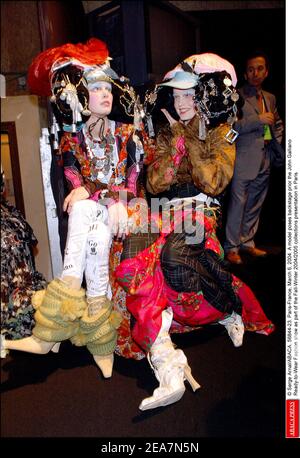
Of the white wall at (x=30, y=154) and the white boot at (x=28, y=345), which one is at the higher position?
the white wall at (x=30, y=154)

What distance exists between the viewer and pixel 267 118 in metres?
2.38

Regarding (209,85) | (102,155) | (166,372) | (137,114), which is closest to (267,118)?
(209,85)

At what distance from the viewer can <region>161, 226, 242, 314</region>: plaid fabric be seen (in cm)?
173

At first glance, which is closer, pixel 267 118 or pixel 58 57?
pixel 58 57

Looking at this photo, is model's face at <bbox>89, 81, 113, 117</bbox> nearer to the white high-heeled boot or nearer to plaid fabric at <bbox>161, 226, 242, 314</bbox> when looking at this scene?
plaid fabric at <bbox>161, 226, 242, 314</bbox>

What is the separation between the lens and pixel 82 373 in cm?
174

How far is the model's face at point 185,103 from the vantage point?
1.82 m

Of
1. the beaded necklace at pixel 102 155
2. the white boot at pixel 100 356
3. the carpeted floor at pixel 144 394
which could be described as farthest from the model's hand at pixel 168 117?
the carpeted floor at pixel 144 394

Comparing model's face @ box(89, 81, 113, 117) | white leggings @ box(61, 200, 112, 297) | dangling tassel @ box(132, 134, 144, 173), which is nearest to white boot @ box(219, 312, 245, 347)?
white leggings @ box(61, 200, 112, 297)

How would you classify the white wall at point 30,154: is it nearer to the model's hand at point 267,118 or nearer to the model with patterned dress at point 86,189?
the model with patterned dress at point 86,189

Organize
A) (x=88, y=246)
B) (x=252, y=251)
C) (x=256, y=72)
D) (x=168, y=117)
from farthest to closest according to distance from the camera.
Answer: (x=252, y=251)
(x=256, y=72)
(x=168, y=117)
(x=88, y=246)

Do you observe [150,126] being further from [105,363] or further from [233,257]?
[105,363]

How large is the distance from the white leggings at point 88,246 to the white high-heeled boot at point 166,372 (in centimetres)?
29

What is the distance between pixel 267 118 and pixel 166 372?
150 centimetres
